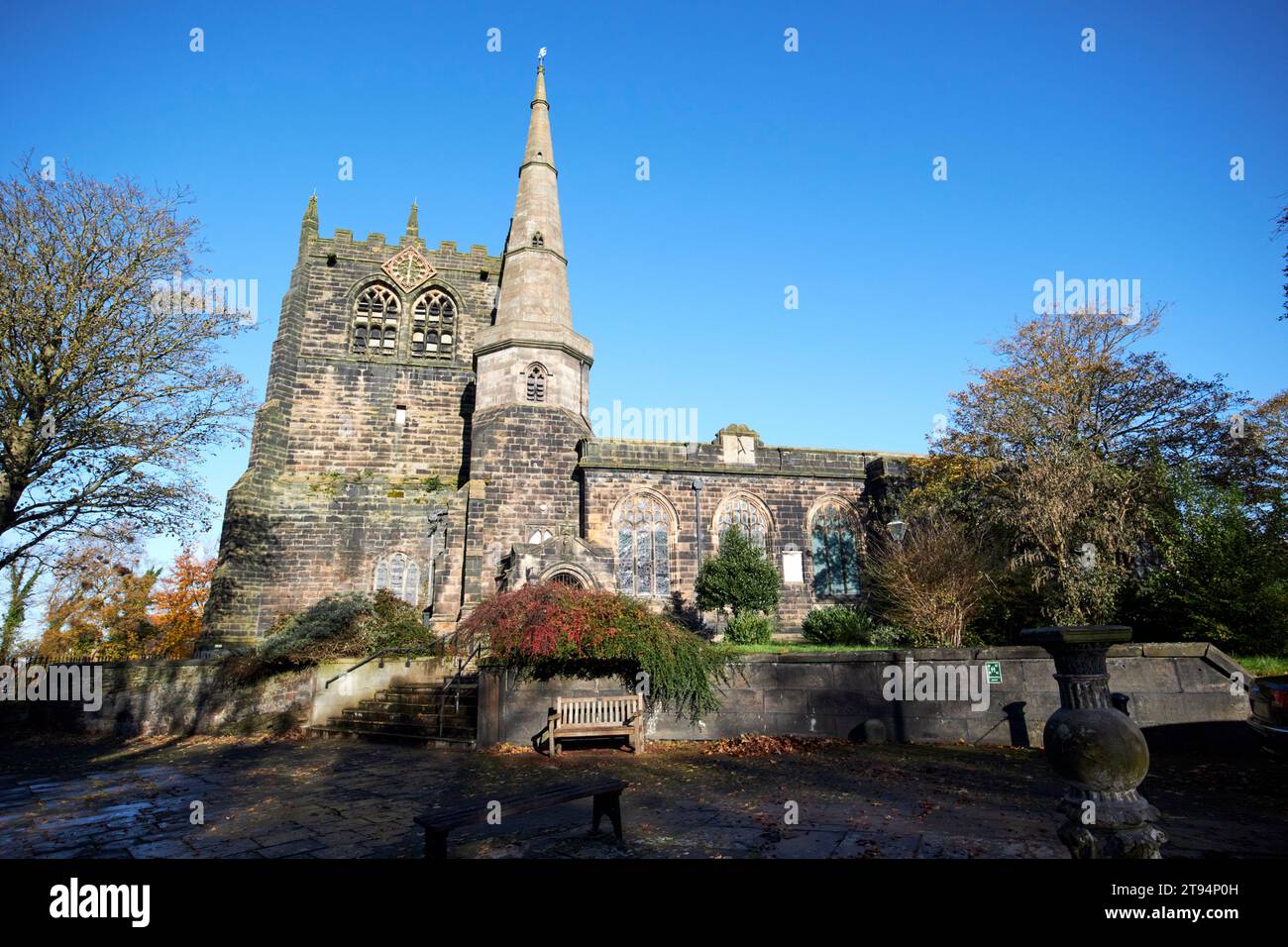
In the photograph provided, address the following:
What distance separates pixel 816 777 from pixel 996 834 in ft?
9.98

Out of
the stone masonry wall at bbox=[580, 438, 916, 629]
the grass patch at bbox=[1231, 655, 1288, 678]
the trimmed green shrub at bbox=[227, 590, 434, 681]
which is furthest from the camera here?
the stone masonry wall at bbox=[580, 438, 916, 629]

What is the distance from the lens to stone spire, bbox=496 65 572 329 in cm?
2267

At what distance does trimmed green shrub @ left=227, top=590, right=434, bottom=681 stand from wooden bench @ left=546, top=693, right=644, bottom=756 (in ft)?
18.8

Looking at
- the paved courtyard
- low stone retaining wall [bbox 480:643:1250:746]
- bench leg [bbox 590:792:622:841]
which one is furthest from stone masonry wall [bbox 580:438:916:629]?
bench leg [bbox 590:792:622:841]

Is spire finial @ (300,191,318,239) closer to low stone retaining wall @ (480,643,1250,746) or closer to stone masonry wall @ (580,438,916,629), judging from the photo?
stone masonry wall @ (580,438,916,629)

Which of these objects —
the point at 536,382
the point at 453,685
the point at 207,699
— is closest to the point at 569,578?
the point at 453,685

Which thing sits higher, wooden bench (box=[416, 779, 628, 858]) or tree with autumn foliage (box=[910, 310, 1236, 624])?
tree with autumn foliage (box=[910, 310, 1236, 624])

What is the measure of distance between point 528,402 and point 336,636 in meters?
8.65

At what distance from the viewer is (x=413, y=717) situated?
42.7 ft

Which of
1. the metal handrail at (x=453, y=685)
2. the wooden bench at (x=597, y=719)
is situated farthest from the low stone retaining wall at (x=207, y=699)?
the wooden bench at (x=597, y=719)

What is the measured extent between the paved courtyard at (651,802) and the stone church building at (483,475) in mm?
7635

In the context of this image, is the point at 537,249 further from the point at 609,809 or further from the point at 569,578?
the point at 609,809
